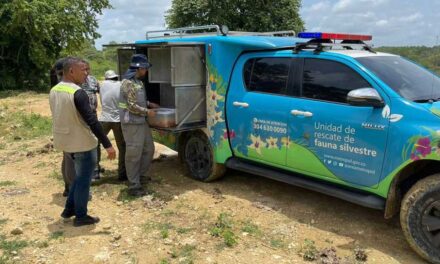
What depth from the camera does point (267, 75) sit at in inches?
214

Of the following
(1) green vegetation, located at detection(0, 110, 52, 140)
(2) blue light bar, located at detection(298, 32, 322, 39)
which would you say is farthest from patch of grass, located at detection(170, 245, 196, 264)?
(1) green vegetation, located at detection(0, 110, 52, 140)

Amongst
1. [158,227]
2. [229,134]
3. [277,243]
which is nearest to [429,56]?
[229,134]

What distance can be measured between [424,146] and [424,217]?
0.64 meters

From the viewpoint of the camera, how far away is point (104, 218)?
5148mm

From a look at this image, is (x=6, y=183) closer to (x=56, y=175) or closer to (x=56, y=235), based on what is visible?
(x=56, y=175)

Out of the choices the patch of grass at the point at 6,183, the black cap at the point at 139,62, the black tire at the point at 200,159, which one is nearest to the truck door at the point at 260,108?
the black tire at the point at 200,159

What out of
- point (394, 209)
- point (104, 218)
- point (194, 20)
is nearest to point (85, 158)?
point (104, 218)

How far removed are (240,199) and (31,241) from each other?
2465mm

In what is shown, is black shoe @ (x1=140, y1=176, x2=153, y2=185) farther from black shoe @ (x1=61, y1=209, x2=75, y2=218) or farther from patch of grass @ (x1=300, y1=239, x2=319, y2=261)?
patch of grass @ (x1=300, y1=239, x2=319, y2=261)

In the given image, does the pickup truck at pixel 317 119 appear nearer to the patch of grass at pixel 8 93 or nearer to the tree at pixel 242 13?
the patch of grass at pixel 8 93

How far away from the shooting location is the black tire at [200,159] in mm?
6223

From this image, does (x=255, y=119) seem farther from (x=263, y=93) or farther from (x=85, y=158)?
(x=85, y=158)

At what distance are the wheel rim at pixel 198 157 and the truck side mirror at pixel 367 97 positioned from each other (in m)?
2.49

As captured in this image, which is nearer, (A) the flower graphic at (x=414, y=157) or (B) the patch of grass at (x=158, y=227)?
(A) the flower graphic at (x=414, y=157)
